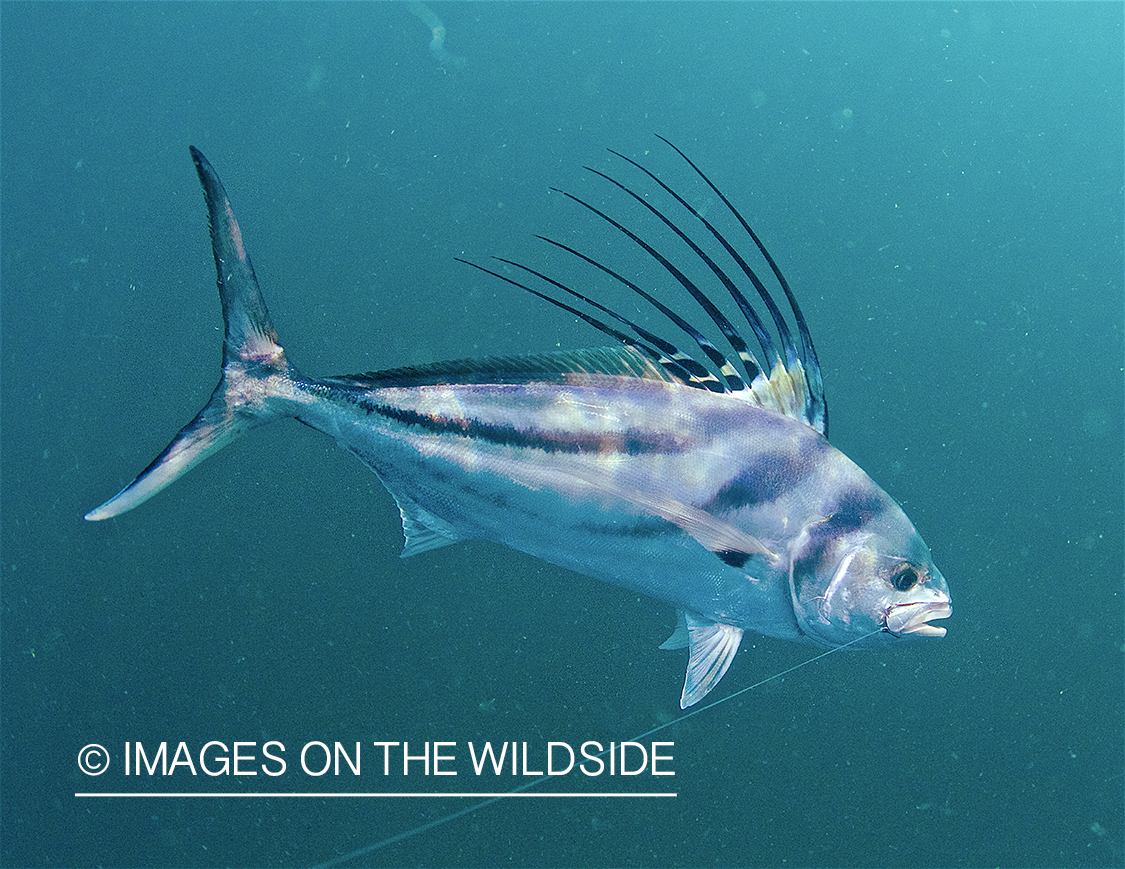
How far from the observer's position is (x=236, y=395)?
150 cm

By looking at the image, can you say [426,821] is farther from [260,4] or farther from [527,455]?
[260,4]

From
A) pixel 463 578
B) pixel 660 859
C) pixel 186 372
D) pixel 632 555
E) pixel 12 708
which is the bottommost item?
pixel 660 859

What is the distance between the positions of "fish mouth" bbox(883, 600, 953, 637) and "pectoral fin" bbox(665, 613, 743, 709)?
12.0 inches

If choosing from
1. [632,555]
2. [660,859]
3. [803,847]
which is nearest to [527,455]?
[632,555]

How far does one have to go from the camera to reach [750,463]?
143cm

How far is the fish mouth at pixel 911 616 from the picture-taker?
1.40 metres

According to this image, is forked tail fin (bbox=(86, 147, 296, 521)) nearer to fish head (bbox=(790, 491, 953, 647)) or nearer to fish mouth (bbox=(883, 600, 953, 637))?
fish head (bbox=(790, 491, 953, 647))

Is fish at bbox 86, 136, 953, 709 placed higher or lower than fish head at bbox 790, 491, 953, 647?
higher

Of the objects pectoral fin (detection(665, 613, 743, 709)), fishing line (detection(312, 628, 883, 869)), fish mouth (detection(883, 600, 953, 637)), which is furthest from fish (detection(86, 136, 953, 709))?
fishing line (detection(312, 628, 883, 869))

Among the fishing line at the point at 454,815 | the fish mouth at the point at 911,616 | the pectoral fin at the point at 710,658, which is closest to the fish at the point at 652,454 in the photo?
the fish mouth at the point at 911,616

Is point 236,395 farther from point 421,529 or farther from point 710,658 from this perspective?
point 710,658

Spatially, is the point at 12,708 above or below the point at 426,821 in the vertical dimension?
above

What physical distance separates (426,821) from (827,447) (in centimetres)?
148

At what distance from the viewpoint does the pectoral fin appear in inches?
61.8
